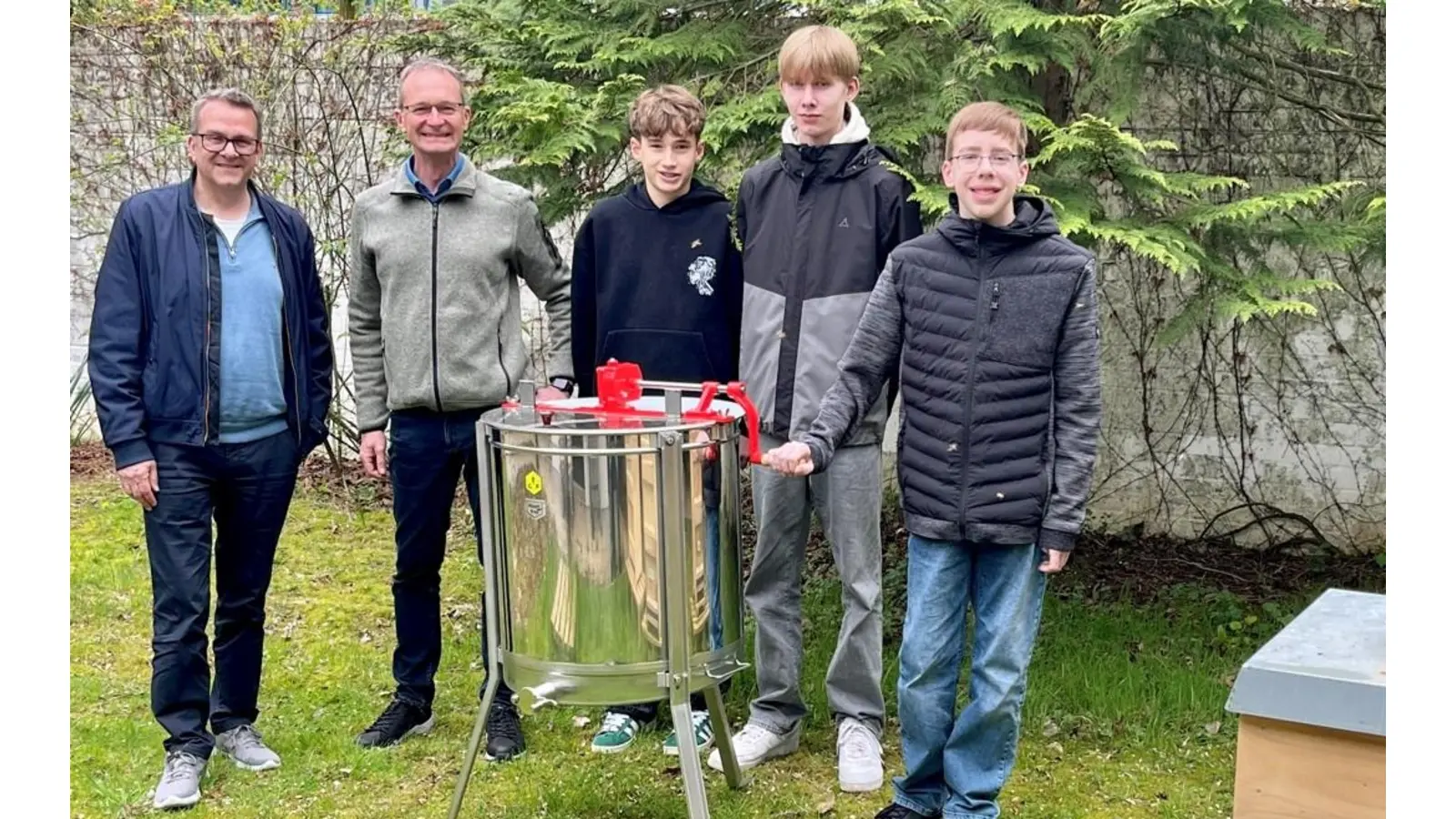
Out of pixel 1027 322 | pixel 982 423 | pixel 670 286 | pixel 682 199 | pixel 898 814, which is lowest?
pixel 898 814

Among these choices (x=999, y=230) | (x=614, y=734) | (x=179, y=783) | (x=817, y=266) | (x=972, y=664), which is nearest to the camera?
(x=999, y=230)

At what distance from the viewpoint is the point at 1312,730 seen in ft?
9.18

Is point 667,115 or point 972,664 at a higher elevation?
point 667,115

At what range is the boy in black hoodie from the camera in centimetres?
385

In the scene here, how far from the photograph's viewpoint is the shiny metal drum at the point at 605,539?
3189 millimetres

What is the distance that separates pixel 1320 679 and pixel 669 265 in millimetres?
2024

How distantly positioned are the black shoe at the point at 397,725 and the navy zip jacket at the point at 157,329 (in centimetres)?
106

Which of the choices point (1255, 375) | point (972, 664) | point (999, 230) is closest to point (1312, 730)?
point (972, 664)

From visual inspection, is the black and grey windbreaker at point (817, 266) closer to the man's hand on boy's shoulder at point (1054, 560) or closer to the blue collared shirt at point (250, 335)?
the man's hand on boy's shoulder at point (1054, 560)

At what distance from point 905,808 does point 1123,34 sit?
2.32 metres

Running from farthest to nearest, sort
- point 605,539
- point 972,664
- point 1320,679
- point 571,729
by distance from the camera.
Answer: point 571,729 < point 972,664 < point 605,539 < point 1320,679

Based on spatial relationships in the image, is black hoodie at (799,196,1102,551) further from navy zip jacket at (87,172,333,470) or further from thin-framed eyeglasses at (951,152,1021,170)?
navy zip jacket at (87,172,333,470)

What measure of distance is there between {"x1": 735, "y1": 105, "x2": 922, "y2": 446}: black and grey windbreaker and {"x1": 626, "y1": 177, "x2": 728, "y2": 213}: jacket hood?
0.77ft

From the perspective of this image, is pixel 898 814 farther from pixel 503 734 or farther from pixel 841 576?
pixel 503 734
